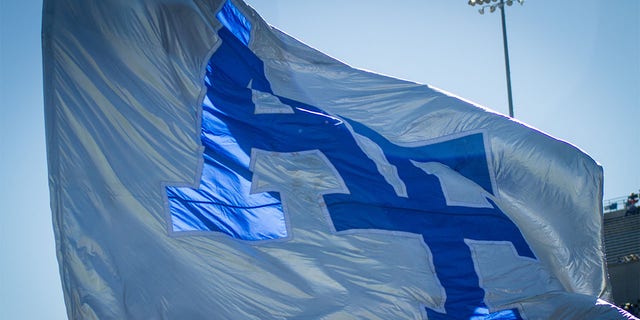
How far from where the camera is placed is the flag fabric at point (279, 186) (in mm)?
5211

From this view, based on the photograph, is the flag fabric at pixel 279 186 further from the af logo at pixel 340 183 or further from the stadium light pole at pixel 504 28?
the stadium light pole at pixel 504 28

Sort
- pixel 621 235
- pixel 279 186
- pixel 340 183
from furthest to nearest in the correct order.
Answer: pixel 621 235 → pixel 340 183 → pixel 279 186

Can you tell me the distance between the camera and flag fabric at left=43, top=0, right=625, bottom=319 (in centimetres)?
521

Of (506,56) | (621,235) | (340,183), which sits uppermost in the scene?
(506,56)

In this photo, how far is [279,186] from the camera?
6.08 metres

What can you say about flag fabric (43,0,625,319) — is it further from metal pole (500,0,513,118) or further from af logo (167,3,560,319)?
metal pole (500,0,513,118)

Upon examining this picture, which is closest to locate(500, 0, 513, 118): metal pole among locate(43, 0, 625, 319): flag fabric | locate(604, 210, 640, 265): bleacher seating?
locate(43, 0, 625, 319): flag fabric

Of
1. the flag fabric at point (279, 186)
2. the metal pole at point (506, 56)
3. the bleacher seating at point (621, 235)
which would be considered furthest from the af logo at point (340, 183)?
the bleacher seating at point (621, 235)

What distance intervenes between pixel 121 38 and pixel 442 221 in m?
2.76

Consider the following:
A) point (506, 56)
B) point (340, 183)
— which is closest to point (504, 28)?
point (506, 56)

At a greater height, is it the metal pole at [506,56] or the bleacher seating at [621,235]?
the metal pole at [506,56]

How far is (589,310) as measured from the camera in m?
6.06

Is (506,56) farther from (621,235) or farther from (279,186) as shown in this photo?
(621,235)


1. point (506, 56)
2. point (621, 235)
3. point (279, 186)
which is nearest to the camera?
point (279, 186)
